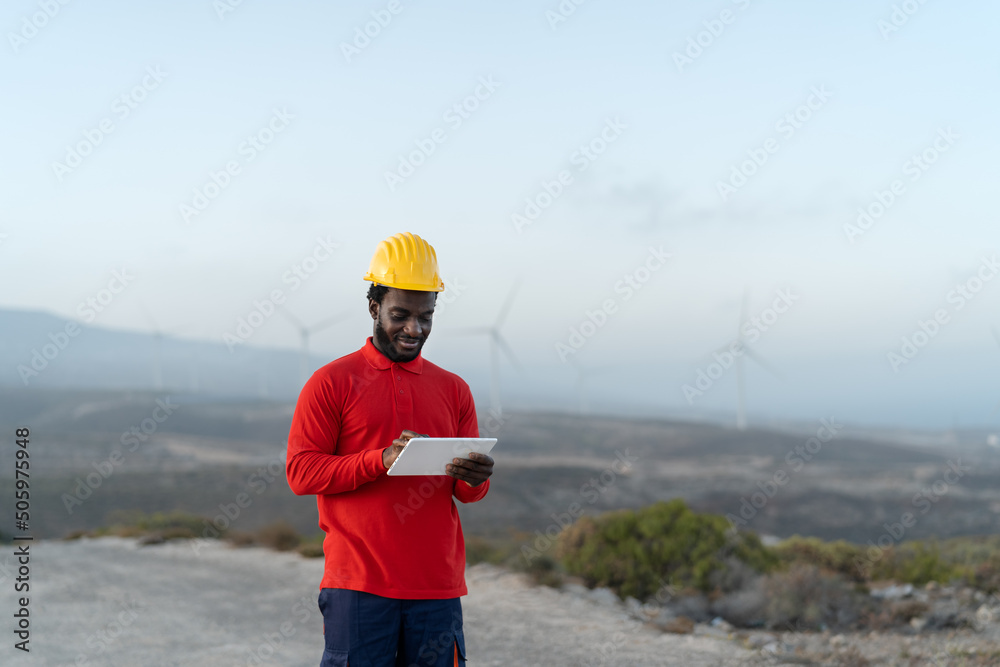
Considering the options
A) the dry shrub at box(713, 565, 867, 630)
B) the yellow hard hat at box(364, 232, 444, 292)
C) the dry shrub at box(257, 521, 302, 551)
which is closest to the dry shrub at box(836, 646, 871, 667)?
the dry shrub at box(713, 565, 867, 630)

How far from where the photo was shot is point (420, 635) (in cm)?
318

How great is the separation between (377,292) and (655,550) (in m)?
10.3

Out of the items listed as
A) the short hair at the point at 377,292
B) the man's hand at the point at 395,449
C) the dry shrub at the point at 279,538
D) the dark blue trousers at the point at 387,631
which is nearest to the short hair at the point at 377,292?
the short hair at the point at 377,292

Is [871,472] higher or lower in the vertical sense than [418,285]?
lower

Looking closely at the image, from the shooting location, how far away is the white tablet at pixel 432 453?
9.37 feet

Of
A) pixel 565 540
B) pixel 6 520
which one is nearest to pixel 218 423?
pixel 6 520

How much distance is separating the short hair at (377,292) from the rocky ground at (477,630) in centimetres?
618

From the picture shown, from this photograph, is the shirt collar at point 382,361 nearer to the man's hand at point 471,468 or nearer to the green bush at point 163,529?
the man's hand at point 471,468

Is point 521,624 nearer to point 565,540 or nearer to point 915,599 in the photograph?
point 565,540

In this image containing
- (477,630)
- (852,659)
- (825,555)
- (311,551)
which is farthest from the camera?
(311,551)

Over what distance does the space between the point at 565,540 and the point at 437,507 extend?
10812mm

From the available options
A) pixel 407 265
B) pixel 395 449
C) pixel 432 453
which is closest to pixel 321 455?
pixel 395 449

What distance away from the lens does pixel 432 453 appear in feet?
9.61

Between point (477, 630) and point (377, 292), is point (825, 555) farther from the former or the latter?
point (377, 292)
